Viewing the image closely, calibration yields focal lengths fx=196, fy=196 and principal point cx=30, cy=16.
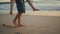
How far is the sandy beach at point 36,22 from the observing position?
296 centimetres

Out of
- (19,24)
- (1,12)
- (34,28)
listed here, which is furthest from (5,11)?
(34,28)

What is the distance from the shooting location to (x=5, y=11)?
4227mm

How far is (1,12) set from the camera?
164 inches

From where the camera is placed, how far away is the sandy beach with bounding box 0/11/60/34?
9.70ft

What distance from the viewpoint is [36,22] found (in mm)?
3467

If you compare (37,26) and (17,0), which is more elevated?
(17,0)

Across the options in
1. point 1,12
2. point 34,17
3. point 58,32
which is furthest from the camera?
point 1,12

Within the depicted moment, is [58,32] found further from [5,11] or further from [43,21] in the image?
[5,11]

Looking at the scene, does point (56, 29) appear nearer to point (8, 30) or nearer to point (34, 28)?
point (34, 28)

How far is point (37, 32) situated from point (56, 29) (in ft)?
1.06

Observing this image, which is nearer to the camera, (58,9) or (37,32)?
(37,32)

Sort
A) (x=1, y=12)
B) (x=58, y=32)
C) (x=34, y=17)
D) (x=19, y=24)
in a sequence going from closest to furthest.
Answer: (x=58, y=32) → (x=19, y=24) → (x=34, y=17) → (x=1, y=12)

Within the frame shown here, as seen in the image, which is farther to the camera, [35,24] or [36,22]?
[36,22]

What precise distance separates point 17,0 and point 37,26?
21.3 inches
